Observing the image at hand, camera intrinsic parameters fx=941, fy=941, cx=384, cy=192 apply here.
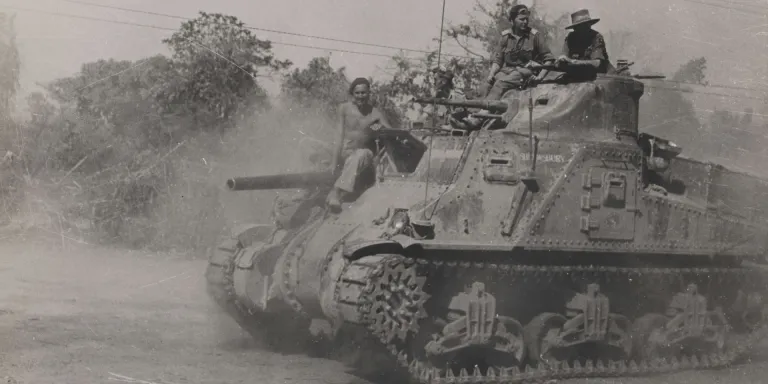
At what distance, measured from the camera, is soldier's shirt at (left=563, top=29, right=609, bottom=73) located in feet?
40.0

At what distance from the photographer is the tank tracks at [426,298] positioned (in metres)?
9.30

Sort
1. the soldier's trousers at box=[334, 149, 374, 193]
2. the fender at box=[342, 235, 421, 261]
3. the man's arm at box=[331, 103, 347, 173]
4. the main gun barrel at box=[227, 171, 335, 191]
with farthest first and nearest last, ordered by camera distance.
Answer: the man's arm at box=[331, 103, 347, 173] < the main gun barrel at box=[227, 171, 335, 191] < the soldier's trousers at box=[334, 149, 374, 193] < the fender at box=[342, 235, 421, 261]

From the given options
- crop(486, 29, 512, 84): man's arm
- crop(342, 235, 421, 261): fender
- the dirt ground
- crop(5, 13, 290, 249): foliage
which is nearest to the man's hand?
crop(486, 29, 512, 84): man's arm

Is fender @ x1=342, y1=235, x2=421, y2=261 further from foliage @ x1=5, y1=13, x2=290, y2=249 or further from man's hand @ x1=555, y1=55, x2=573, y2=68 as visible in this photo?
foliage @ x1=5, y1=13, x2=290, y2=249

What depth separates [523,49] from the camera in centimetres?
1327

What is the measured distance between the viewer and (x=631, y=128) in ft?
38.9

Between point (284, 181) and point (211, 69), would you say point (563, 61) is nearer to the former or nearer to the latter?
point (284, 181)

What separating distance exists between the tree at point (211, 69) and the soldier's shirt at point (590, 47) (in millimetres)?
11722

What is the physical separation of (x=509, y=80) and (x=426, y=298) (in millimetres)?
4562

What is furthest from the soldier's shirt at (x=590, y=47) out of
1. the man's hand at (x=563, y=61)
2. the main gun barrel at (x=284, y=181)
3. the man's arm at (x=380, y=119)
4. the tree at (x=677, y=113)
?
the tree at (x=677, y=113)

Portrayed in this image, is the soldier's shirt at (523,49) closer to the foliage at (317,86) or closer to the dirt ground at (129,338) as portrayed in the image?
the dirt ground at (129,338)

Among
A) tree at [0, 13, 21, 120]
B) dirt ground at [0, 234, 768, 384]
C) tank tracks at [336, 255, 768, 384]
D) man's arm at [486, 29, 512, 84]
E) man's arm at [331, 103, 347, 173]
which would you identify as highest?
man's arm at [486, 29, 512, 84]

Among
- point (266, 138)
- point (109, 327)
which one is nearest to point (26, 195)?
point (266, 138)

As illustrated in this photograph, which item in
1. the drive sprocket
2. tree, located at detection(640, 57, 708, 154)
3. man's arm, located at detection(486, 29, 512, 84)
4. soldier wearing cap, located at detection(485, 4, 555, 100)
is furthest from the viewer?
tree, located at detection(640, 57, 708, 154)
